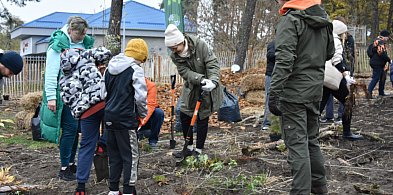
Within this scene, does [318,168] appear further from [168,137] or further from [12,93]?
[12,93]

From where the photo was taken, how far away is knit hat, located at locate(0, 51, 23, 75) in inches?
138

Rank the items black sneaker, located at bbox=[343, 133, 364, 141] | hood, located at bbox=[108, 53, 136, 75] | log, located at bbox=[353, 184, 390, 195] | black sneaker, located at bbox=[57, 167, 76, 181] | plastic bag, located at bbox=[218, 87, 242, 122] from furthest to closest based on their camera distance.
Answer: plastic bag, located at bbox=[218, 87, 242, 122], black sneaker, located at bbox=[343, 133, 364, 141], black sneaker, located at bbox=[57, 167, 76, 181], hood, located at bbox=[108, 53, 136, 75], log, located at bbox=[353, 184, 390, 195]

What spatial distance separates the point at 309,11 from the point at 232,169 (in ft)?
6.91

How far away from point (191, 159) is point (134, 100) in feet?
4.25

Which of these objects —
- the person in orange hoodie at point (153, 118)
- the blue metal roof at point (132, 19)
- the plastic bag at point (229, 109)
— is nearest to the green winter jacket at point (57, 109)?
the person in orange hoodie at point (153, 118)

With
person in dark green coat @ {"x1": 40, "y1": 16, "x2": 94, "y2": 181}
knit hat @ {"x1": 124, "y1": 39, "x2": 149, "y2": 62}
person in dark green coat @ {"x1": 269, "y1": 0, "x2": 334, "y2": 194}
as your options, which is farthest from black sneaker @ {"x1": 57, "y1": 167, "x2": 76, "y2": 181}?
person in dark green coat @ {"x1": 269, "y1": 0, "x2": 334, "y2": 194}

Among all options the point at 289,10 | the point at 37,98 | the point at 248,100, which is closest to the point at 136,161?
the point at 289,10

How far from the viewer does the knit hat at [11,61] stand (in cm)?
352

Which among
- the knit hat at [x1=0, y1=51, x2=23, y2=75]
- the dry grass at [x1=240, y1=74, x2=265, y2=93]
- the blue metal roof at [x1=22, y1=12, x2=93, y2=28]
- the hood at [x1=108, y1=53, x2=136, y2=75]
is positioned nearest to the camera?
the knit hat at [x1=0, y1=51, x2=23, y2=75]

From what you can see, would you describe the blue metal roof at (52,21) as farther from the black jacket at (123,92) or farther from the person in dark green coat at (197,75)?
the black jacket at (123,92)

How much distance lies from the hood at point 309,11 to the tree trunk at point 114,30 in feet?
23.0

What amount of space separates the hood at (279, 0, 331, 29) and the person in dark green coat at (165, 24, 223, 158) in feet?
5.62

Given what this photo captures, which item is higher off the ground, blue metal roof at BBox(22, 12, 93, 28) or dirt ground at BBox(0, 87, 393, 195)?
blue metal roof at BBox(22, 12, 93, 28)

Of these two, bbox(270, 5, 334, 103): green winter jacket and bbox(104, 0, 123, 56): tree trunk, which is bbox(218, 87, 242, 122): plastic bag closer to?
bbox(104, 0, 123, 56): tree trunk
